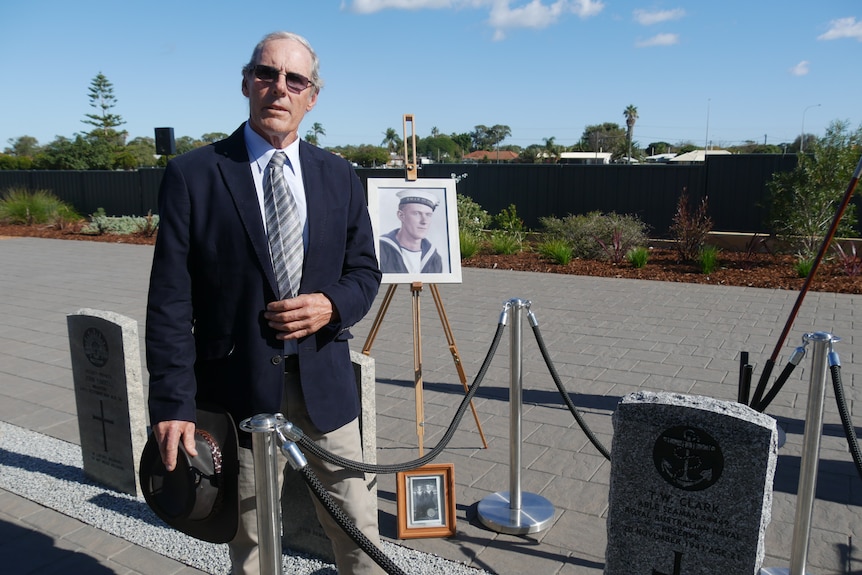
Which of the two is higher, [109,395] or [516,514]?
[109,395]

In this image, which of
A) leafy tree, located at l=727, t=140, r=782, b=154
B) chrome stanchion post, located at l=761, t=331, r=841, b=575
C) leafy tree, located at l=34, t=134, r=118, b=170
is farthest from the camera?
leafy tree, located at l=34, t=134, r=118, b=170

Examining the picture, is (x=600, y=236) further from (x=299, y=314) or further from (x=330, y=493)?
(x=299, y=314)

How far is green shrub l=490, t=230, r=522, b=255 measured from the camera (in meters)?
14.5

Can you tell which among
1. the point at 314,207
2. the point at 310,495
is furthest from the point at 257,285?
the point at 310,495

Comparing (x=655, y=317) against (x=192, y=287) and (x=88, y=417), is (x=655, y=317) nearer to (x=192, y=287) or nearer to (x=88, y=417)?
(x=88, y=417)

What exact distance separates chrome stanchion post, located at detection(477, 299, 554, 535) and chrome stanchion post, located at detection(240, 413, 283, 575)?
1.72 m

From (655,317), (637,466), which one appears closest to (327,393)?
(637,466)

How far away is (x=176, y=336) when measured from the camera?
240cm

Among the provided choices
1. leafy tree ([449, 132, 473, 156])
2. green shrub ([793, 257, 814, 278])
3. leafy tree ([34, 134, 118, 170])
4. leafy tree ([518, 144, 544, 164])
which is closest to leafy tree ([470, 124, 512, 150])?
leafy tree ([449, 132, 473, 156])

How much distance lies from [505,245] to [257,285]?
12284mm

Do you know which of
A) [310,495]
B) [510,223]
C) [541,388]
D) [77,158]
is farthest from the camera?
[77,158]

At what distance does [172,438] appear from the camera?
2373 mm

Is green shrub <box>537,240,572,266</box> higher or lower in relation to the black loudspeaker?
lower

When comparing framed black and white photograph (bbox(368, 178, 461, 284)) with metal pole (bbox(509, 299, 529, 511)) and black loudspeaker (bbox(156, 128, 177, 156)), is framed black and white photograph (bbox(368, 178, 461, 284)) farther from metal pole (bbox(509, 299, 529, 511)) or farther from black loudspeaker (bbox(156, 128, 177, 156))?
black loudspeaker (bbox(156, 128, 177, 156))
